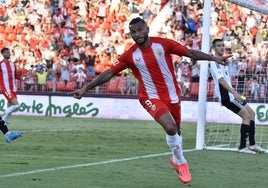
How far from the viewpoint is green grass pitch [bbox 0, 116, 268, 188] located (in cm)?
968

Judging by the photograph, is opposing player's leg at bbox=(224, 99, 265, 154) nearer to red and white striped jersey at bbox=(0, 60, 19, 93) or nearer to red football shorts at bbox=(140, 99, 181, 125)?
red football shorts at bbox=(140, 99, 181, 125)

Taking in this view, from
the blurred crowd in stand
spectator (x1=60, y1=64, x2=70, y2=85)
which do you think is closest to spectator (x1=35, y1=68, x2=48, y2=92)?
the blurred crowd in stand

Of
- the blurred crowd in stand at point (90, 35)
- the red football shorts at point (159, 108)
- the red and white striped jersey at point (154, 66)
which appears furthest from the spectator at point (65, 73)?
the red and white striped jersey at point (154, 66)

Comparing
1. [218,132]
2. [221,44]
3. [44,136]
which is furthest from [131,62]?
[218,132]

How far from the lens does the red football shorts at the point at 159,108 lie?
1016 centimetres

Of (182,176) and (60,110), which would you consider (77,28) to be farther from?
(182,176)

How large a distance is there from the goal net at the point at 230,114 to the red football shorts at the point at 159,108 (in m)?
4.77

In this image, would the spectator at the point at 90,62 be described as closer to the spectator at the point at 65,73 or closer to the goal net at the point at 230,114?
the spectator at the point at 65,73

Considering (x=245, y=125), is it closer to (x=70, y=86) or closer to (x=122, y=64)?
(x=122, y=64)

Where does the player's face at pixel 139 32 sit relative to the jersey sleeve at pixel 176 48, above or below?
above

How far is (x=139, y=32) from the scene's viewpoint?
990 cm

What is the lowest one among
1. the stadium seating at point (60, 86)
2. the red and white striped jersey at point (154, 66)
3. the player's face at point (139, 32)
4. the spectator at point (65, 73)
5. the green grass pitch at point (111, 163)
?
the green grass pitch at point (111, 163)

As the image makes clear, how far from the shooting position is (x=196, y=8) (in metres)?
30.9

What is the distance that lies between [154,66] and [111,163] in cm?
234
